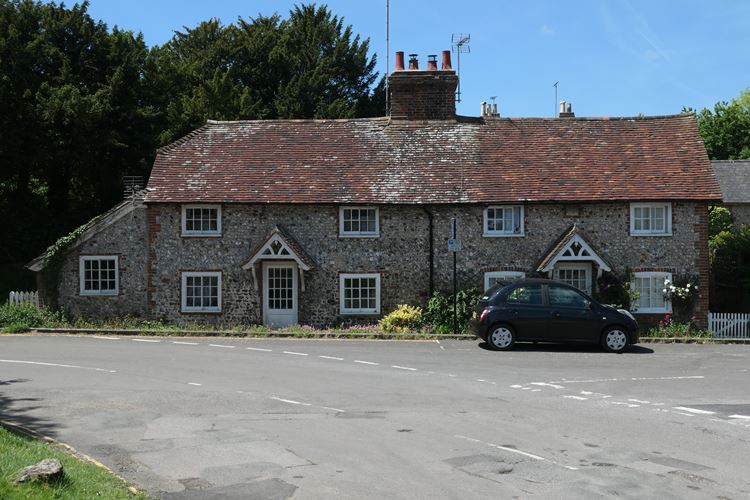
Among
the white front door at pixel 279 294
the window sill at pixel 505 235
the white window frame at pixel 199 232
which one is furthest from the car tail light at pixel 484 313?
the white window frame at pixel 199 232

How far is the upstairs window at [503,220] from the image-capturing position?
85.0 ft

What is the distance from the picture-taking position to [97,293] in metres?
26.5

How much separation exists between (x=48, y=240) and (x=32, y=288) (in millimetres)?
4694

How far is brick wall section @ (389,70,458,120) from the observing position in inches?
1121

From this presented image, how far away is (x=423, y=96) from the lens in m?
28.7

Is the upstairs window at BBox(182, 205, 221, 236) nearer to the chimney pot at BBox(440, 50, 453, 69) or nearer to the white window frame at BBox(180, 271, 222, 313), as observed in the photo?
the white window frame at BBox(180, 271, 222, 313)

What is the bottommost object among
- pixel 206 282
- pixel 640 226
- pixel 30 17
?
pixel 206 282

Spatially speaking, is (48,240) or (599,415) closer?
(599,415)

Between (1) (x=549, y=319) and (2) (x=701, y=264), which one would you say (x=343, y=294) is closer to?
(1) (x=549, y=319)

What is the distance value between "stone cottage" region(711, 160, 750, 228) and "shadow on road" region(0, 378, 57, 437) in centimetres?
3544

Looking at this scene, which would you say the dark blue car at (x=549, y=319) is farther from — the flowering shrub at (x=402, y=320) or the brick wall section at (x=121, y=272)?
the brick wall section at (x=121, y=272)

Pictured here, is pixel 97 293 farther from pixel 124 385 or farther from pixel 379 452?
pixel 379 452

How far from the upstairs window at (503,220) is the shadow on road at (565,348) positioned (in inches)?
197

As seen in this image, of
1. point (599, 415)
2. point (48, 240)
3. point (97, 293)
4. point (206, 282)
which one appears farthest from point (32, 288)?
point (599, 415)
